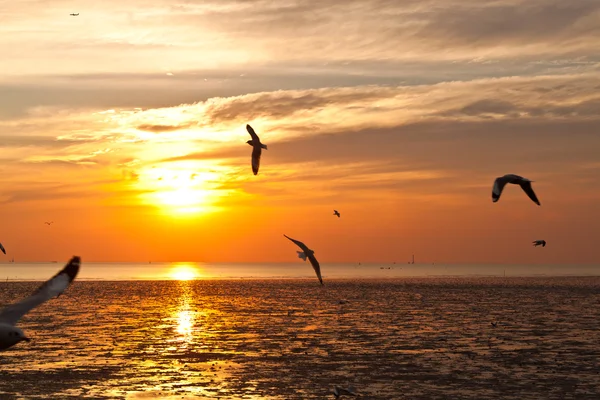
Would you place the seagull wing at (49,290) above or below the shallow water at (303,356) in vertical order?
above

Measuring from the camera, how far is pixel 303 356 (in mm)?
39438

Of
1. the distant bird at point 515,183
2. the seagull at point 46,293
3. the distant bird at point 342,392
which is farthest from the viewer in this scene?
the distant bird at point 342,392

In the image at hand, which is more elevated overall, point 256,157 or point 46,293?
point 256,157

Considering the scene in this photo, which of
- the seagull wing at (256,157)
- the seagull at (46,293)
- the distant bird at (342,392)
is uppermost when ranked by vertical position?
the seagull wing at (256,157)

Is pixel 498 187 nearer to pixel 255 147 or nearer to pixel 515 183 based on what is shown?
pixel 515 183

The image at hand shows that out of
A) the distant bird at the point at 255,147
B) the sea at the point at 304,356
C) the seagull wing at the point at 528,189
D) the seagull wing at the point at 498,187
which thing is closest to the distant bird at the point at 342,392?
the sea at the point at 304,356

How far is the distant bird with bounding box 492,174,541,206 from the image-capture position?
2142 centimetres

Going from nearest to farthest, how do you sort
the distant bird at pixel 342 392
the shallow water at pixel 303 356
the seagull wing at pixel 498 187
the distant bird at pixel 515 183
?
the seagull wing at pixel 498 187, the distant bird at pixel 515 183, the distant bird at pixel 342 392, the shallow water at pixel 303 356

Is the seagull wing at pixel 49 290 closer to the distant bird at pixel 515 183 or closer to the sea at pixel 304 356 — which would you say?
the distant bird at pixel 515 183

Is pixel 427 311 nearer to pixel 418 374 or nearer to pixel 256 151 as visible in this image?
pixel 418 374

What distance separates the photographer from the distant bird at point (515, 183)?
2142cm

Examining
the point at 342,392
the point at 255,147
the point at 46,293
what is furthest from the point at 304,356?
the point at 46,293

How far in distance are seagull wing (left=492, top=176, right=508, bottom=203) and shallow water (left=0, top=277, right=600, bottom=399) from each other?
34.4 feet

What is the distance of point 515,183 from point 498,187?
61 cm
